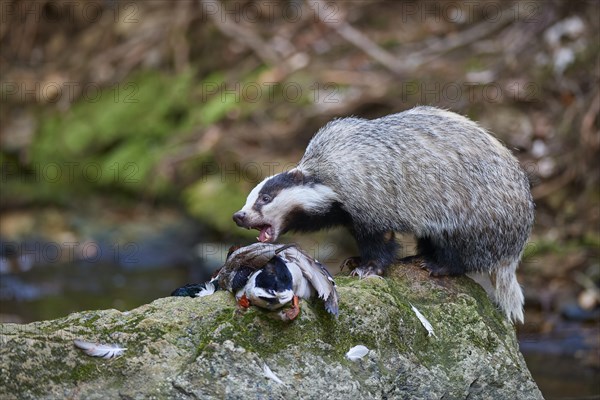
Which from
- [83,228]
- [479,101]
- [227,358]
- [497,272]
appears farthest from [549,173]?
[227,358]

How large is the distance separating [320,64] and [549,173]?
14.5 feet

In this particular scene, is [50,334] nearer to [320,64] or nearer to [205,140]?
[205,140]

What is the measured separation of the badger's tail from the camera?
653 centimetres

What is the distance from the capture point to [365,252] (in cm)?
624

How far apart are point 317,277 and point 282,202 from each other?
1.31m

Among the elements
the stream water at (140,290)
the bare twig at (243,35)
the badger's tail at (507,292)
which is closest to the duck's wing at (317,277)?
the badger's tail at (507,292)

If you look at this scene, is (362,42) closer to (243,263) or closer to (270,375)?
(243,263)

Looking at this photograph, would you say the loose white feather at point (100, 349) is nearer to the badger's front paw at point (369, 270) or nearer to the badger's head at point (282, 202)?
the badger's head at point (282, 202)

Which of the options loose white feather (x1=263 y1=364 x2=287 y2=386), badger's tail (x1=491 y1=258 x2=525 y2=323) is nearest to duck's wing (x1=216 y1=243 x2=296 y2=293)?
loose white feather (x1=263 y1=364 x2=287 y2=386)

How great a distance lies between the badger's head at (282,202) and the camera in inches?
246

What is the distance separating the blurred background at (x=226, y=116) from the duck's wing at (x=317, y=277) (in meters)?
4.96

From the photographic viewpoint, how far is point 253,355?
4.79 metres

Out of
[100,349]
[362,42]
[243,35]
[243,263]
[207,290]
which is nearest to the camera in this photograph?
[100,349]

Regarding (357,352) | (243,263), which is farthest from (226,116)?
(357,352)
